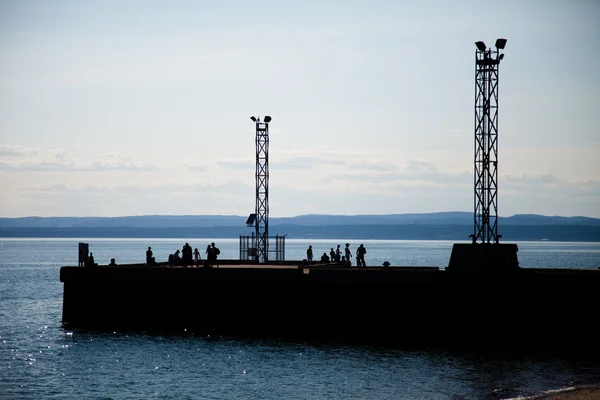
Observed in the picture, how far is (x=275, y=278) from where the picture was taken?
46.5 metres

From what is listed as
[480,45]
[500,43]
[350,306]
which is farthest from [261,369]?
[500,43]

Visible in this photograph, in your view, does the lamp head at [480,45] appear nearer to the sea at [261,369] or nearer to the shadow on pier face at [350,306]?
the shadow on pier face at [350,306]

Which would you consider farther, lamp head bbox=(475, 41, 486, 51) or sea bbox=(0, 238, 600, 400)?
lamp head bbox=(475, 41, 486, 51)

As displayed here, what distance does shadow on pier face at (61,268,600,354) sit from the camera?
41.8m

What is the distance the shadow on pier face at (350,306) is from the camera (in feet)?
137

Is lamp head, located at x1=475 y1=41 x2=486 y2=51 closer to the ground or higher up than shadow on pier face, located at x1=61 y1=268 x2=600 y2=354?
higher up

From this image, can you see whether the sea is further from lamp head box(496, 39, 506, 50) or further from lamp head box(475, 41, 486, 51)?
lamp head box(475, 41, 486, 51)

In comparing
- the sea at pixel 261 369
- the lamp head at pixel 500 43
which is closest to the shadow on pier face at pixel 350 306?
the sea at pixel 261 369

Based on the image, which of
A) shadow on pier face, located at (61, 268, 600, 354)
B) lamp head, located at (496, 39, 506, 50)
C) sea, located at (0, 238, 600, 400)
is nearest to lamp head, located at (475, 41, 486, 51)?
lamp head, located at (496, 39, 506, 50)

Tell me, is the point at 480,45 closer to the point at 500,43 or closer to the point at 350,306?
the point at 500,43

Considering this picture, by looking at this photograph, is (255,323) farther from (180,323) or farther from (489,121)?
(489,121)

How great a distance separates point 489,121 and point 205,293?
65.0 feet

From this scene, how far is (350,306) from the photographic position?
149ft

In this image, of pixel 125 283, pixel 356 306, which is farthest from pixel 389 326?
pixel 125 283
